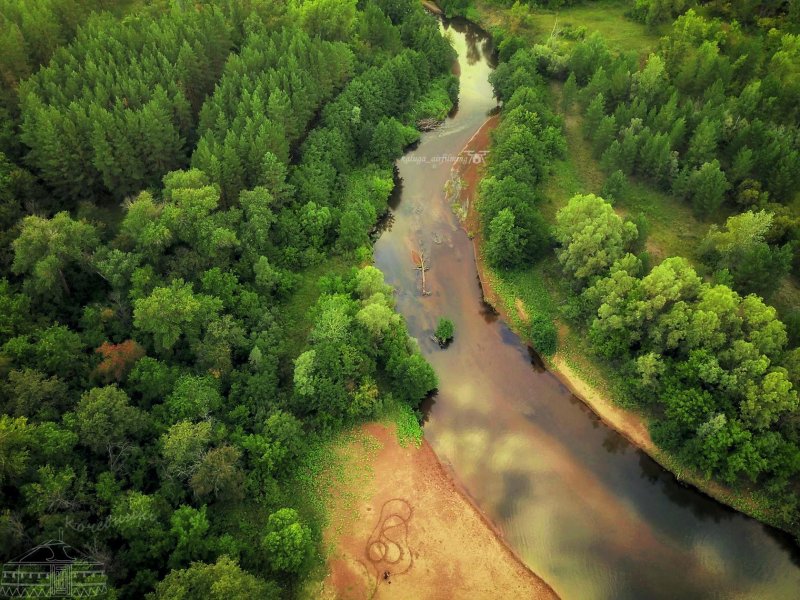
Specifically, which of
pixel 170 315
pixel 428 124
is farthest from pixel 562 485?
pixel 428 124

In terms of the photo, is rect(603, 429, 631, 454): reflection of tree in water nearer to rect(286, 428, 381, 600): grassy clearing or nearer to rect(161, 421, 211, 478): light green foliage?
rect(286, 428, 381, 600): grassy clearing

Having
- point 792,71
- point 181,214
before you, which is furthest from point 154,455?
point 792,71

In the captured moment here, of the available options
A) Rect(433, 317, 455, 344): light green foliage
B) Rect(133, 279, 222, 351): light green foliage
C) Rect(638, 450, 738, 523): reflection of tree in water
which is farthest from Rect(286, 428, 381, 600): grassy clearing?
Rect(638, 450, 738, 523): reflection of tree in water

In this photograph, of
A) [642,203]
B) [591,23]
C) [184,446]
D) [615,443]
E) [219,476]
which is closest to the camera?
[184,446]

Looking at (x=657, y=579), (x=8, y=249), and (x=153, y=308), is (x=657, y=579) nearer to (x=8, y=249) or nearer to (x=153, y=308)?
(x=153, y=308)

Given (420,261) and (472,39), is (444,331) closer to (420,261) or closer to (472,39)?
(420,261)

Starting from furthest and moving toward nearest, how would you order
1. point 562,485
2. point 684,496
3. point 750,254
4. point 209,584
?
point 750,254
point 562,485
point 684,496
point 209,584

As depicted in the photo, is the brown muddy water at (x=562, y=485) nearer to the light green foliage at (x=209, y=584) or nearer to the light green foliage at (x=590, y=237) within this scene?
the light green foliage at (x=590, y=237)

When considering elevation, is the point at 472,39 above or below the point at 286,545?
above
